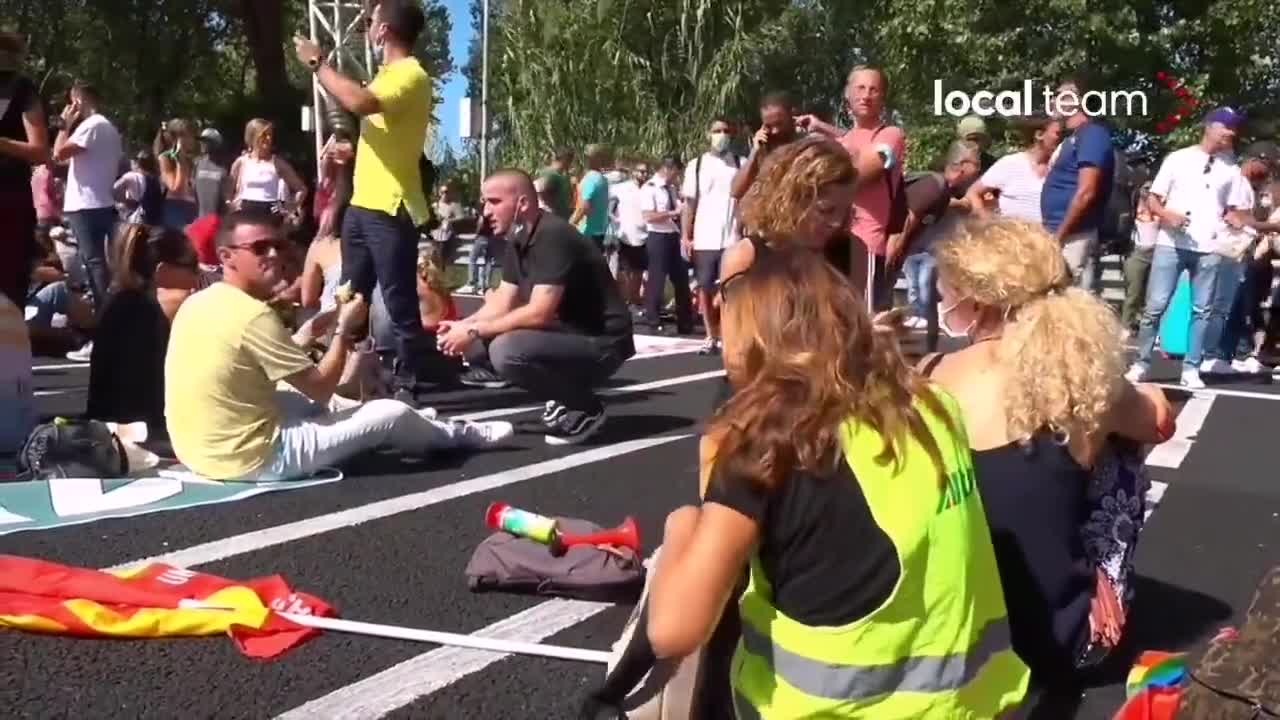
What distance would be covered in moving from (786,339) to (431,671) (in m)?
1.67

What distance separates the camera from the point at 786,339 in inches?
92.0

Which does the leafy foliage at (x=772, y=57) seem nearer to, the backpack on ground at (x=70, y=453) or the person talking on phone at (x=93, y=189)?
the person talking on phone at (x=93, y=189)

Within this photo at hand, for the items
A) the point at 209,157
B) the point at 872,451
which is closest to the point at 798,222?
the point at 872,451

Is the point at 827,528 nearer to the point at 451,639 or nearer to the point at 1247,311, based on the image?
the point at 451,639

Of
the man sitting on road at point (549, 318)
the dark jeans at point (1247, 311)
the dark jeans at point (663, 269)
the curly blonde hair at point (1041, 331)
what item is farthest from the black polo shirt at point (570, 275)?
the dark jeans at point (663, 269)

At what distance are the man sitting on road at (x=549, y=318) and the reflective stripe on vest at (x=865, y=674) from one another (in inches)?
159

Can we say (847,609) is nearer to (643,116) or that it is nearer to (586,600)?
(586,600)

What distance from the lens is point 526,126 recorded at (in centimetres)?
2950

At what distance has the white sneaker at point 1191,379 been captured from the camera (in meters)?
9.60

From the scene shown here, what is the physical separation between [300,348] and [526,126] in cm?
2460

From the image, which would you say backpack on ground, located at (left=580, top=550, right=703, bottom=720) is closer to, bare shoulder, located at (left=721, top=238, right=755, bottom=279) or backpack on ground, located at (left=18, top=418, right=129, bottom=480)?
bare shoulder, located at (left=721, top=238, right=755, bottom=279)

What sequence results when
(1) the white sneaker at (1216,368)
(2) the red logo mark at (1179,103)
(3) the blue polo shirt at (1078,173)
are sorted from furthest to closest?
(2) the red logo mark at (1179,103) < (1) the white sneaker at (1216,368) < (3) the blue polo shirt at (1078,173)

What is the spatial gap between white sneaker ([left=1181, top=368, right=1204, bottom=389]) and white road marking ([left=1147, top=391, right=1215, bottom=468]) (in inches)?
6.8

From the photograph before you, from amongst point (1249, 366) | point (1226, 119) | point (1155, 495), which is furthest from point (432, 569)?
point (1249, 366)
